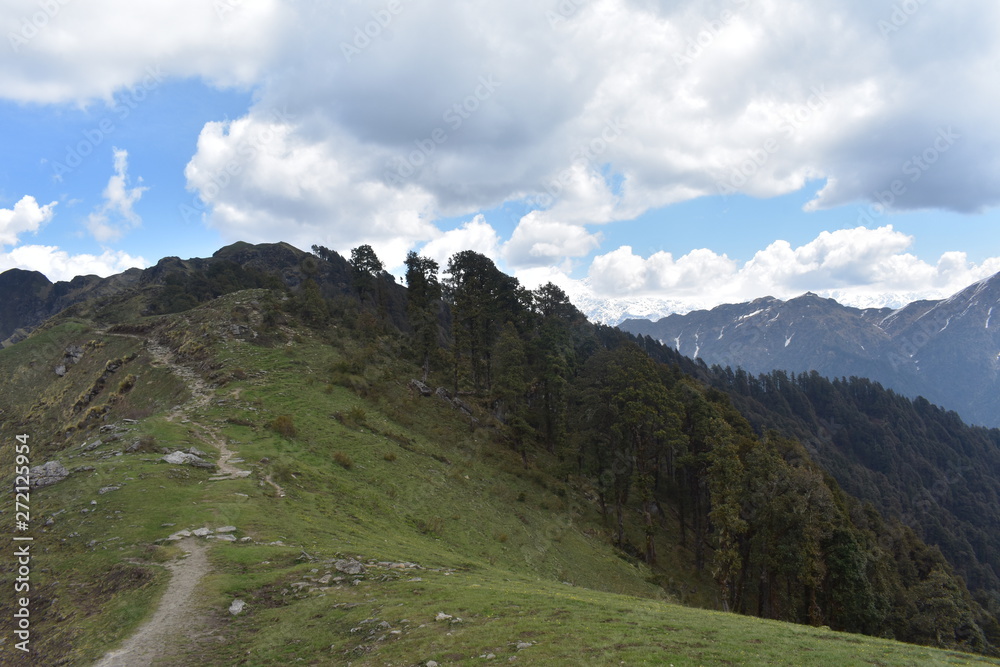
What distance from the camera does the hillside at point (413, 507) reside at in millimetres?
16344

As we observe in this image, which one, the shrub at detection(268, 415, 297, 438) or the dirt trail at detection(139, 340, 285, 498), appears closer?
the dirt trail at detection(139, 340, 285, 498)

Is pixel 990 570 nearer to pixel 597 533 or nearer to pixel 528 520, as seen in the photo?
pixel 597 533

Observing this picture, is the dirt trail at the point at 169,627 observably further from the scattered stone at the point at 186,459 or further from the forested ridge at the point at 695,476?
the forested ridge at the point at 695,476

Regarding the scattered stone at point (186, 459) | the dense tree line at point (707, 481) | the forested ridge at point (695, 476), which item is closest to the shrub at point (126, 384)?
the scattered stone at point (186, 459)

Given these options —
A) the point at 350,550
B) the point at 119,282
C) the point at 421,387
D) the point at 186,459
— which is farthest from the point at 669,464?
the point at 119,282

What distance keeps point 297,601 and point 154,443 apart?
20556 mm

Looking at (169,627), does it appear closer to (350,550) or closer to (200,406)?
(350,550)

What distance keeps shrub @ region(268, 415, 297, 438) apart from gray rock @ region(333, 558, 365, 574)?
20.0m

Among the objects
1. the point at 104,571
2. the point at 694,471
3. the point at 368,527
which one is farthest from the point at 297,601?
the point at 694,471

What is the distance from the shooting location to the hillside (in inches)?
643

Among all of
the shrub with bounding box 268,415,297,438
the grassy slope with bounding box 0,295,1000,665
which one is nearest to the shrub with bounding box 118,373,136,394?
the grassy slope with bounding box 0,295,1000,665

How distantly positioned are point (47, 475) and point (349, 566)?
62.0 feet

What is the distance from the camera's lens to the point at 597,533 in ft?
166

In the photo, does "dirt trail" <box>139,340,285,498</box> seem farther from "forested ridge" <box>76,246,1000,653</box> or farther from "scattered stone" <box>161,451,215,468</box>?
"forested ridge" <box>76,246,1000,653</box>
